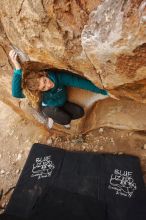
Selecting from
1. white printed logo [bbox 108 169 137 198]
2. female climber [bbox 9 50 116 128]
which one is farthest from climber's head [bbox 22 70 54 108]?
white printed logo [bbox 108 169 137 198]

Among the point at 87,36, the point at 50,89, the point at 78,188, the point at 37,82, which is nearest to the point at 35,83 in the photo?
the point at 37,82

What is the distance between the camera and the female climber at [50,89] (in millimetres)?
2590

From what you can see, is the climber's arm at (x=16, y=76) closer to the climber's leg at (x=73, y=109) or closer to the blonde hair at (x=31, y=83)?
the blonde hair at (x=31, y=83)

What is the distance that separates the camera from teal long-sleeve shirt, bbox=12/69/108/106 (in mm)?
2613

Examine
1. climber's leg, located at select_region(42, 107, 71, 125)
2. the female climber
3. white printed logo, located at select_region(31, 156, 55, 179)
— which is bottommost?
white printed logo, located at select_region(31, 156, 55, 179)

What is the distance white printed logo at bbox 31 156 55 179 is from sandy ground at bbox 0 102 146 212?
290 millimetres

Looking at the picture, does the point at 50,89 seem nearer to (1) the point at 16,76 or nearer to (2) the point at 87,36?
(1) the point at 16,76

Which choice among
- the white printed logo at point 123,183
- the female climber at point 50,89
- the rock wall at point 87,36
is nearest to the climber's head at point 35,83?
the female climber at point 50,89

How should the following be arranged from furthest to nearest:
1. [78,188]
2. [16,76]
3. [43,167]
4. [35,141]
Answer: [35,141] < [43,167] < [78,188] < [16,76]

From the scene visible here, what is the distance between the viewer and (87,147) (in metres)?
3.36

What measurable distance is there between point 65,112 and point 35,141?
0.80 m

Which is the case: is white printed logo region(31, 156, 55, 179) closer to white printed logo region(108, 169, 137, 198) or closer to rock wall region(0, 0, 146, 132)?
white printed logo region(108, 169, 137, 198)

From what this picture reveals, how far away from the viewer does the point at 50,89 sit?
8.81 feet

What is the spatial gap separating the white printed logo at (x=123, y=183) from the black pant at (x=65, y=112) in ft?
2.23
